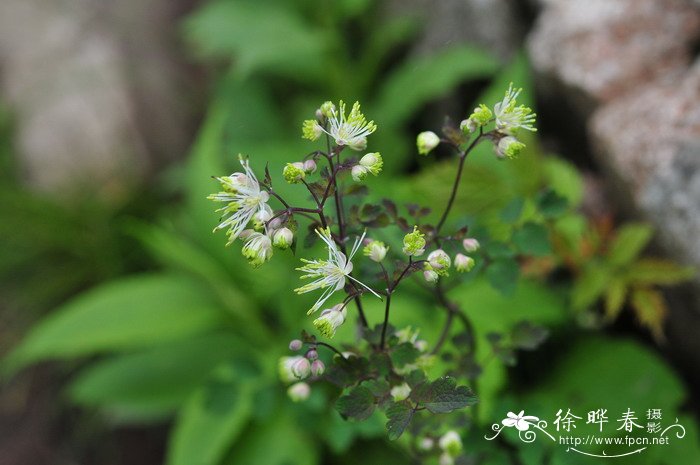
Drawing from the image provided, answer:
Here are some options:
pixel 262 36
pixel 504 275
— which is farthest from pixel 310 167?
pixel 262 36

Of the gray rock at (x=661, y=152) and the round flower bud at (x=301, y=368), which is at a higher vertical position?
the round flower bud at (x=301, y=368)

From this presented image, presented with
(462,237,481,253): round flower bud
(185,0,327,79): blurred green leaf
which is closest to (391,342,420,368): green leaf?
(462,237,481,253): round flower bud

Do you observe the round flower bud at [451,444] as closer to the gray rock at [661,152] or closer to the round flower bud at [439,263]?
the round flower bud at [439,263]

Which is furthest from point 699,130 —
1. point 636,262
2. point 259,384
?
point 259,384

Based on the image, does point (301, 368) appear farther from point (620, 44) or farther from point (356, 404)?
point (620, 44)

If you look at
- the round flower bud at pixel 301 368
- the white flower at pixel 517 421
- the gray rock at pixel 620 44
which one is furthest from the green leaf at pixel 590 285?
the round flower bud at pixel 301 368

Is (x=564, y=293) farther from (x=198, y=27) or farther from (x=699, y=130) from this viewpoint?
(x=198, y=27)

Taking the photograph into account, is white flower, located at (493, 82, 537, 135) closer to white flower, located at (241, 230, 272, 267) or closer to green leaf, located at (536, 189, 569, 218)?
green leaf, located at (536, 189, 569, 218)

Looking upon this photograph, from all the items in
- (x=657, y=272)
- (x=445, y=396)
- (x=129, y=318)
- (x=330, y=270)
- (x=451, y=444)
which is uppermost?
(x=330, y=270)
